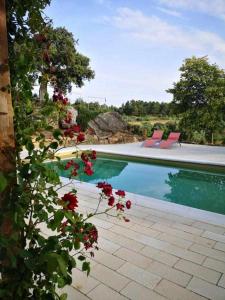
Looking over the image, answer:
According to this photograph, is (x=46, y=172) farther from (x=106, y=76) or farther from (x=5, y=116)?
(x=106, y=76)

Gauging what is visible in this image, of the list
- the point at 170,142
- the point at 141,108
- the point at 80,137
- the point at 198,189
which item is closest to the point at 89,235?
the point at 80,137

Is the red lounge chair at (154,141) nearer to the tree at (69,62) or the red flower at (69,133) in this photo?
the tree at (69,62)

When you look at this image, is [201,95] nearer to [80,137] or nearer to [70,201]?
[80,137]

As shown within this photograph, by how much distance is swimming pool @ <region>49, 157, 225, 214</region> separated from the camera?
6048mm

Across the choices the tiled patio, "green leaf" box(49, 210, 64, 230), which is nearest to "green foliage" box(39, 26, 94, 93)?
the tiled patio

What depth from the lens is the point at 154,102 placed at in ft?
110

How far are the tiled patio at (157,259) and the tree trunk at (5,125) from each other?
1.32 meters

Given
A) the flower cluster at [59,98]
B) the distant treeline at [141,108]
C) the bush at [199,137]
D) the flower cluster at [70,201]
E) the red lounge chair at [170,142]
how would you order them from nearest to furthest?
the flower cluster at [70,201] < the flower cluster at [59,98] < the red lounge chair at [170,142] < the bush at [199,137] < the distant treeline at [141,108]

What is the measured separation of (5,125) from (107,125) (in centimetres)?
1376

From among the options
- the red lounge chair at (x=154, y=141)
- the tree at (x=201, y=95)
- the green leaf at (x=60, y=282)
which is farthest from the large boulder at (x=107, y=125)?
the green leaf at (x=60, y=282)

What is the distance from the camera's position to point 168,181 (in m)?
7.55

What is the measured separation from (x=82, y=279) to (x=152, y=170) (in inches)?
262

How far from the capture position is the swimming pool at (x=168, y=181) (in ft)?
19.8

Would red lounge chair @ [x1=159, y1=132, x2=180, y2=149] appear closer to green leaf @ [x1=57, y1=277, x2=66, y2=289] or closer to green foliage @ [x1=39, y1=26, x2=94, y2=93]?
green foliage @ [x1=39, y1=26, x2=94, y2=93]
